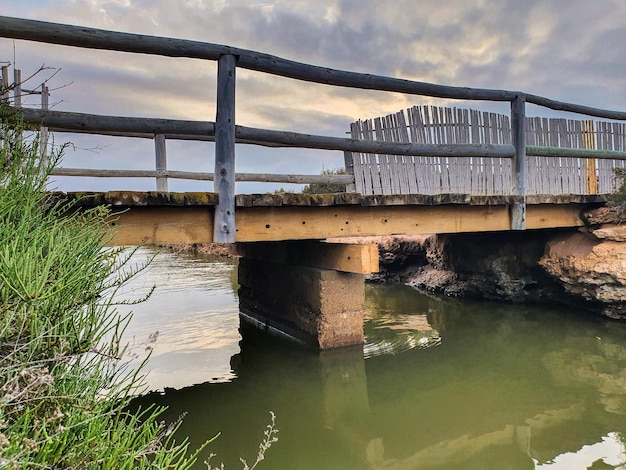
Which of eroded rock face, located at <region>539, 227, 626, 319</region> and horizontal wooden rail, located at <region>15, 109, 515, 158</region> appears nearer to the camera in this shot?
horizontal wooden rail, located at <region>15, 109, 515, 158</region>

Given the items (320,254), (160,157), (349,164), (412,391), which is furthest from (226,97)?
(160,157)

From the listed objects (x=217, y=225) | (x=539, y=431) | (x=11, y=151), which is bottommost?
(x=539, y=431)

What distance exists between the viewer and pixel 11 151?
9.50 ft

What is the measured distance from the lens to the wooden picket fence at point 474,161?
5695 millimetres

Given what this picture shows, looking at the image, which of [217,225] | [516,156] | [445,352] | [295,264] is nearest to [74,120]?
[217,225]

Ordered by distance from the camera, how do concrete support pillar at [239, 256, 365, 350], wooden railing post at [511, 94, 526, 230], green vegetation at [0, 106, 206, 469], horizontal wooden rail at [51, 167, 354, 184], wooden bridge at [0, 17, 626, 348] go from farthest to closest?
1. horizontal wooden rail at [51, 167, 354, 184]
2. wooden railing post at [511, 94, 526, 230]
3. concrete support pillar at [239, 256, 365, 350]
4. wooden bridge at [0, 17, 626, 348]
5. green vegetation at [0, 106, 206, 469]

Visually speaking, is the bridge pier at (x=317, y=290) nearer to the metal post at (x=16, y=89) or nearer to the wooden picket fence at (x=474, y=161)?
the wooden picket fence at (x=474, y=161)

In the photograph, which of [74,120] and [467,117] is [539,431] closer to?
[467,117]

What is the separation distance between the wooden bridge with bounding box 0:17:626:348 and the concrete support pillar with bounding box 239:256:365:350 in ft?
0.06

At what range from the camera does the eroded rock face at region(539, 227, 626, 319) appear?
21.7ft

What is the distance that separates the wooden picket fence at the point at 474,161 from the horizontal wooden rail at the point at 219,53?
280 mm

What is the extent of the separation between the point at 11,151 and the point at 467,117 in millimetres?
5091

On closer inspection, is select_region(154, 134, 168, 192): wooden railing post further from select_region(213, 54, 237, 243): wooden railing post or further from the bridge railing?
select_region(213, 54, 237, 243): wooden railing post

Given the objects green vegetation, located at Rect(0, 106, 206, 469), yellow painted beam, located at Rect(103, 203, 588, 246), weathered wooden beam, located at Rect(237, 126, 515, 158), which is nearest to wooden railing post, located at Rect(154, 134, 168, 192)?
yellow painted beam, located at Rect(103, 203, 588, 246)
